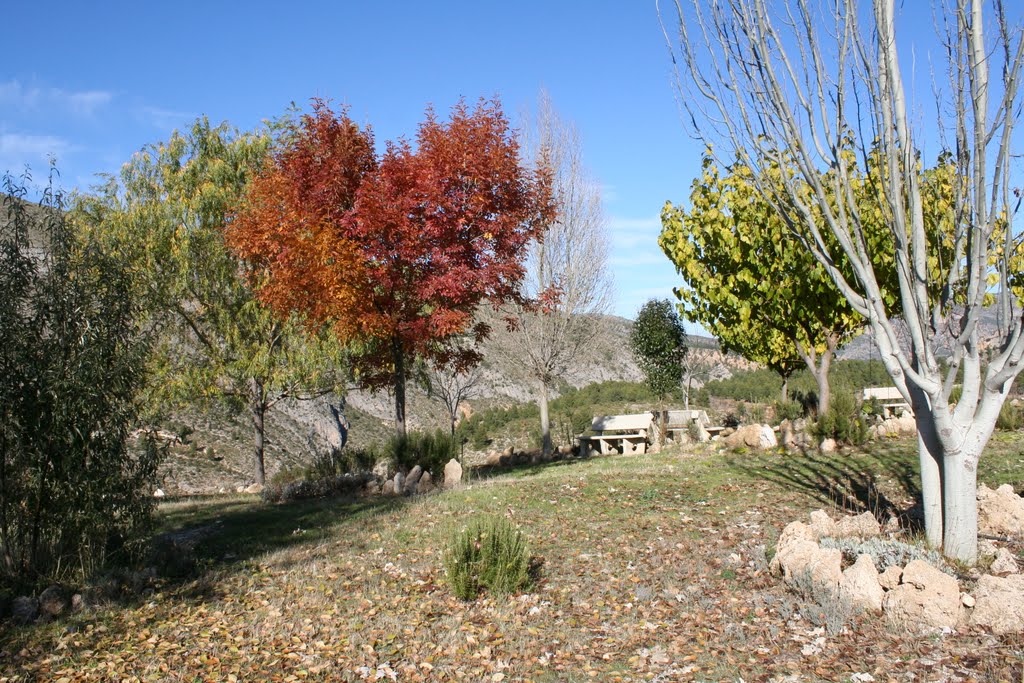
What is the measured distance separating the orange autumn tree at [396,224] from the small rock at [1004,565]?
7459 mm

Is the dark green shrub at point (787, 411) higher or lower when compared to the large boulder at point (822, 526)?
higher

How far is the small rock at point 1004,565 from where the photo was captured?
5.31 m

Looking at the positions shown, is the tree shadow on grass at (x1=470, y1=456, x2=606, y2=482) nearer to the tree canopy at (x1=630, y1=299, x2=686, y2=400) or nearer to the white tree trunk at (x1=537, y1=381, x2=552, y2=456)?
the white tree trunk at (x1=537, y1=381, x2=552, y2=456)

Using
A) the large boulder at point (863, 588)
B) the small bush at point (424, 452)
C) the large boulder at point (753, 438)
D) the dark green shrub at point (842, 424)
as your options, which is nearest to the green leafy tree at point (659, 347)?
the large boulder at point (753, 438)

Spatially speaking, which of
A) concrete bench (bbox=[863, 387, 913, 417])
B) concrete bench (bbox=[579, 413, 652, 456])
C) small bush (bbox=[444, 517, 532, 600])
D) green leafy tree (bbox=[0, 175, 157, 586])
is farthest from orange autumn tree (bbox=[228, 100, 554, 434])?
concrete bench (bbox=[863, 387, 913, 417])

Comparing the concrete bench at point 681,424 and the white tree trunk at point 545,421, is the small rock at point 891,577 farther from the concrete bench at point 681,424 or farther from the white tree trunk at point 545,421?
the white tree trunk at point 545,421

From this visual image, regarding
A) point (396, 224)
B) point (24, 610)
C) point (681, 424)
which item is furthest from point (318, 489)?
point (681, 424)

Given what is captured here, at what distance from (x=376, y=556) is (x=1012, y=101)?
253 inches

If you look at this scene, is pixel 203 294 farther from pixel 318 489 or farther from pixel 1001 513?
pixel 1001 513

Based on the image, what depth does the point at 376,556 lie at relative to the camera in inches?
288

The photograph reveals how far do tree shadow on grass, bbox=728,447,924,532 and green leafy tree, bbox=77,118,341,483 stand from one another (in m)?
8.94

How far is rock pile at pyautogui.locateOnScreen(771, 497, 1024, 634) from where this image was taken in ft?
14.9

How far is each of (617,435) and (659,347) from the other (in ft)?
24.5

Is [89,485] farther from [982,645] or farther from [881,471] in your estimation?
[881,471]
